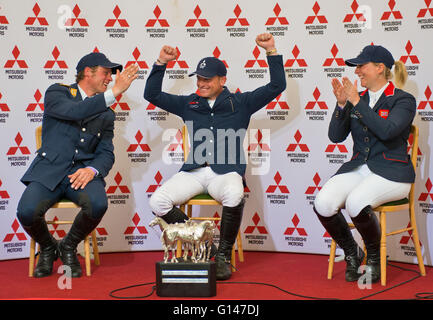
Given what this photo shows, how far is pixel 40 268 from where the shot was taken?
374cm

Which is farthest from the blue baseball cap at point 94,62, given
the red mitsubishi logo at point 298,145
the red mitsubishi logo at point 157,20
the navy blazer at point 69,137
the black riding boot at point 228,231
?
the red mitsubishi logo at point 298,145

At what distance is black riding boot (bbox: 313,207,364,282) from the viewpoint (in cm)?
358

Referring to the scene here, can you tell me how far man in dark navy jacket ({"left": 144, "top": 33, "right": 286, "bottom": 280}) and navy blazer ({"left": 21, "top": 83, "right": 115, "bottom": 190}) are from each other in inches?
17.5

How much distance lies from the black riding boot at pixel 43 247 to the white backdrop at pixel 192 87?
736 millimetres

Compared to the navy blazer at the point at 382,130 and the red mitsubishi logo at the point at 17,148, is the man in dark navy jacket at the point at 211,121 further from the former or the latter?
the red mitsubishi logo at the point at 17,148

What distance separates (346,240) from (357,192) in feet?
1.11

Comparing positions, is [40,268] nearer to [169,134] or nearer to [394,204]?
[169,134]

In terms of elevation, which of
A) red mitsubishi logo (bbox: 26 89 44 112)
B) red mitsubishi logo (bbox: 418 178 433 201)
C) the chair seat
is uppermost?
red mitsubishi logo (bbox: 26 89 44 112)

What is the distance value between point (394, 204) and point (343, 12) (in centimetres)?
157

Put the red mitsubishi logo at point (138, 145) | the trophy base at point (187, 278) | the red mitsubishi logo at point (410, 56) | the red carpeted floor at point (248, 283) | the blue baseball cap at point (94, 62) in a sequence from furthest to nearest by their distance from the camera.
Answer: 1. the red mitsubishi logo at point (138, 145)
2. the red mitsubishi logo at point (410, 56)
3. the blue baseball cap at point (94, 62)
4. the red carpeted floor at point (248, 283)
5. the trophy base at point (187, 278)

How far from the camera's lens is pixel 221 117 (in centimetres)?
407

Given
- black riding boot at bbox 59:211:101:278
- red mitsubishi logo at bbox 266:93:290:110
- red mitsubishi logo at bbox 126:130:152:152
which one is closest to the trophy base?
black riding boot at bbox 59:211:101:278

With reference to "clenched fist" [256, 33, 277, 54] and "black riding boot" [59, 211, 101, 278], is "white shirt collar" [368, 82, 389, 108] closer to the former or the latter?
"clenched fist" [256, 33, 277, 54]

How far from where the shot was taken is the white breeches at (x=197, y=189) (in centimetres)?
372
